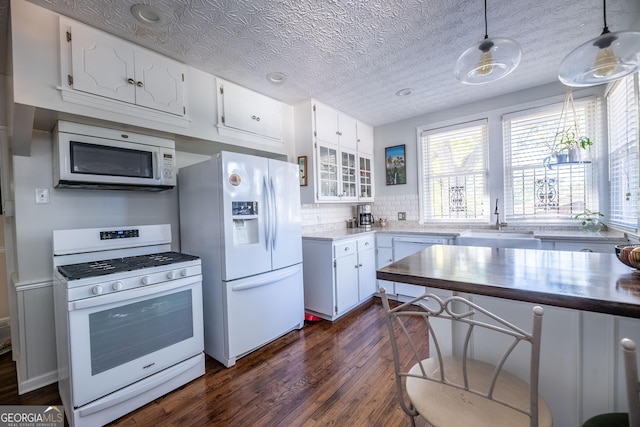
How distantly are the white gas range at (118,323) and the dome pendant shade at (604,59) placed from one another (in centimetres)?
240

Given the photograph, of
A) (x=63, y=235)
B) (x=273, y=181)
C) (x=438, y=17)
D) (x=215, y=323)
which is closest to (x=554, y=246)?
(x=438, y=17)

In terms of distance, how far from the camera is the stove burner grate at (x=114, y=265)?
5.09 feet

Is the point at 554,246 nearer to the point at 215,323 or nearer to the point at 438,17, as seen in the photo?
the point at 438,17

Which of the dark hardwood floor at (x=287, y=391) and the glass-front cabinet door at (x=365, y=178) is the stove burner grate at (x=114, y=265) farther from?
the glass-front cabinet door at (x=365, y=178)

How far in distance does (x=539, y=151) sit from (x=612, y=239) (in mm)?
1189

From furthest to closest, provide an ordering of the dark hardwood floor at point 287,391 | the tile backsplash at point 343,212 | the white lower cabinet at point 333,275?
1. the tile backsplash at point 343,212
2. the white lower cabinet at point 333,275
3. the dark hardwood floor at point 287,391

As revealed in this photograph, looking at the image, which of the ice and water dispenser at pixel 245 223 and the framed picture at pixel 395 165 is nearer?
the ice and water dispenser at pixel 245 223

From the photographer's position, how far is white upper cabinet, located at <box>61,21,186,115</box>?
1.63 m

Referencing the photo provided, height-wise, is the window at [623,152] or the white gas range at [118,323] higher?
the window at [623,152]

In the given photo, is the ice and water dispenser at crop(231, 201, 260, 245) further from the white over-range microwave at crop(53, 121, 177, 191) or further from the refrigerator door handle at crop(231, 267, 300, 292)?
the white over-range microwave at crop(53, 121, 177, 191)

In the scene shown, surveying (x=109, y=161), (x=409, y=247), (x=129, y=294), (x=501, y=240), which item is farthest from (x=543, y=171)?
(x=109, y=161)

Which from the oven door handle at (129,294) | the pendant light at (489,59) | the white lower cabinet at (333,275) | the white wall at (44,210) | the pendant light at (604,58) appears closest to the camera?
the pendant light at (604,58)

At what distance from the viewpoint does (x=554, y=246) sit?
8.10 feet

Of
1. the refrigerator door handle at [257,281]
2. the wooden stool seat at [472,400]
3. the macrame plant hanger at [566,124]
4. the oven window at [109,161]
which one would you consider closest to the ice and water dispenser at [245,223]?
the refrigerator door handle at [257,281]
